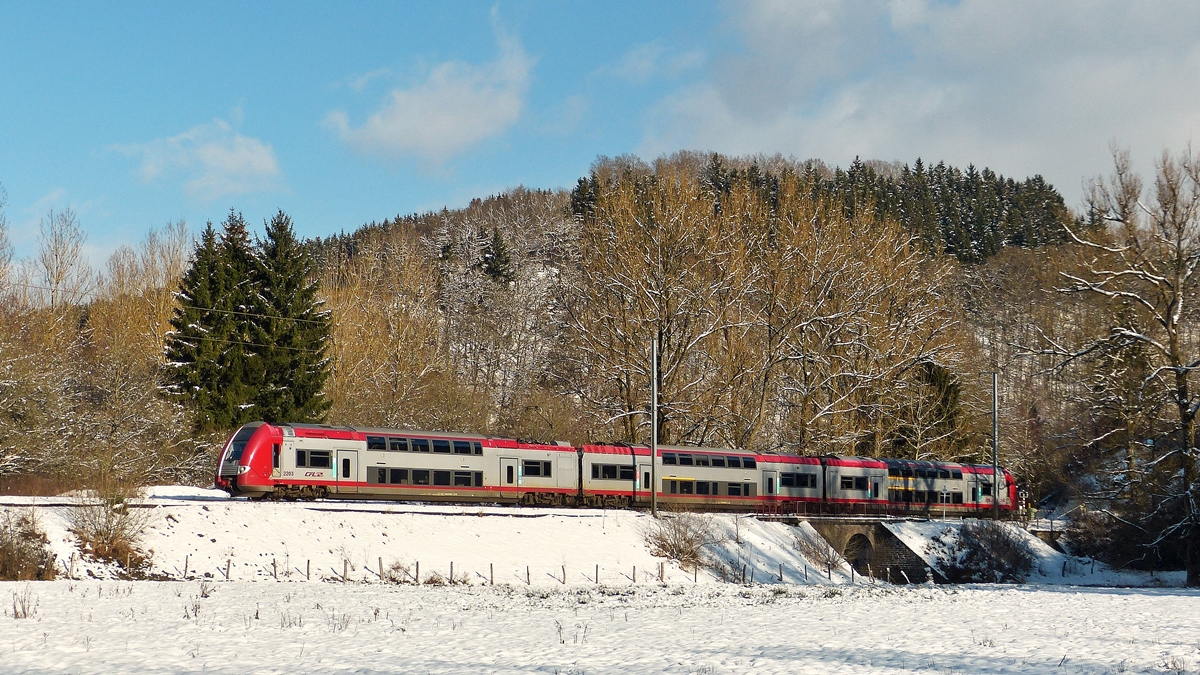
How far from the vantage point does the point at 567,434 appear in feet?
216

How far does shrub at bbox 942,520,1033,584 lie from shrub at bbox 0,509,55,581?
36.2 metres

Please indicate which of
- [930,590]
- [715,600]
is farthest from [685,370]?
[715,600]

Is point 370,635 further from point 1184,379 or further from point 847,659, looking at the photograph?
point 1184,379

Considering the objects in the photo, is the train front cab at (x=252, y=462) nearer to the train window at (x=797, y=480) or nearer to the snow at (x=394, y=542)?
the snow at (x=394, y=542)

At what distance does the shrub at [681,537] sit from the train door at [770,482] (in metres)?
9.40

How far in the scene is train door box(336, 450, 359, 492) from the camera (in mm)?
36250

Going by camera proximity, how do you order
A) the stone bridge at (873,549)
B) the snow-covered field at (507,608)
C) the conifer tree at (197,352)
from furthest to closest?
the conifer tree at (197,352) → the stone bridge at (873,549) → the snow-covered field at (507,608)

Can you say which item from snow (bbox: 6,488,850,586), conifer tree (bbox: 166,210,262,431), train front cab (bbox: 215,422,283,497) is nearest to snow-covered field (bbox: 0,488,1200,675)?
snow (bbox: 6,488,850,586)

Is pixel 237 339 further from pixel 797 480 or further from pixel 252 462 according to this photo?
pixel 797 480

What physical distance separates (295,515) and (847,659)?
20.3 metres

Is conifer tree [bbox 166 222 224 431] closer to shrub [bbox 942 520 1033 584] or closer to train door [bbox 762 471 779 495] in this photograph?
train door [bbox 762 471 779 495]

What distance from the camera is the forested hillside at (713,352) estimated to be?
127ft

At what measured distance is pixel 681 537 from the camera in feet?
124

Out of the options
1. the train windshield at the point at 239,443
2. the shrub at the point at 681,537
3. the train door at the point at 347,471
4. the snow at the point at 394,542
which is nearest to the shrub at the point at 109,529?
the snow at the point at 394,542
